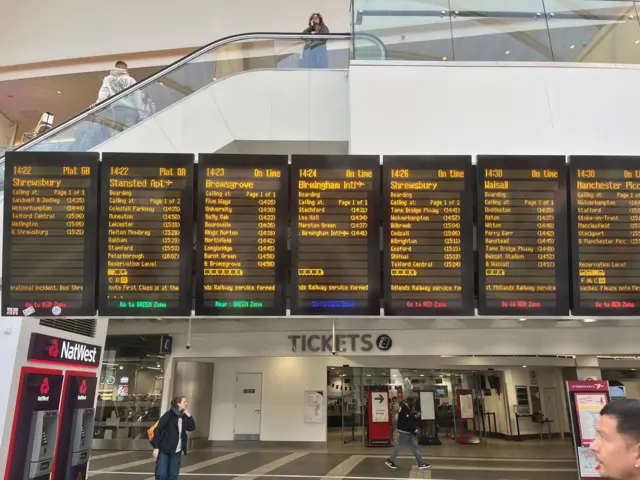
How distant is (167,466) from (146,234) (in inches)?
183

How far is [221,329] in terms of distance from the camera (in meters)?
13.1

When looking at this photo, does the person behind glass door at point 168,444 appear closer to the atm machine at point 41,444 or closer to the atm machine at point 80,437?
the atm machine at point 80,437

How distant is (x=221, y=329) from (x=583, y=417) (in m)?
8.26

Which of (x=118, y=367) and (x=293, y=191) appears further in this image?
(x=118, y=367)

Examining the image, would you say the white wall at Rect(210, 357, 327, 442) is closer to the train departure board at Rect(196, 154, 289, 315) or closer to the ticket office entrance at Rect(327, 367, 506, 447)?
the ticket office entrance at Rect(327, 367, 506, 447)

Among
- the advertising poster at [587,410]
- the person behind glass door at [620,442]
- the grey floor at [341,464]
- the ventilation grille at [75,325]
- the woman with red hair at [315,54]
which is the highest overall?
the woman with red hair at [315,54]

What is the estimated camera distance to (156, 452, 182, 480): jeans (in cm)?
758

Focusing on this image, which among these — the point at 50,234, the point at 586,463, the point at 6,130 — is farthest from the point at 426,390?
the point at 6,130

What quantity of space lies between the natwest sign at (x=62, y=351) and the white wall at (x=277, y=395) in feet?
28.4

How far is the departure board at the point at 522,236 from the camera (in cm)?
445

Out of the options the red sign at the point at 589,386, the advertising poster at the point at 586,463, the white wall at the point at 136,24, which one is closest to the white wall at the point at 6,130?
the white wall at the point at 136,24

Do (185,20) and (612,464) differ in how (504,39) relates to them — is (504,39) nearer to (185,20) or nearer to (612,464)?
(612,464)

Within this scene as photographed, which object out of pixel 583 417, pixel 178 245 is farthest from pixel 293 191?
pixel 583 417

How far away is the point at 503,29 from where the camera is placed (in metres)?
6.78
